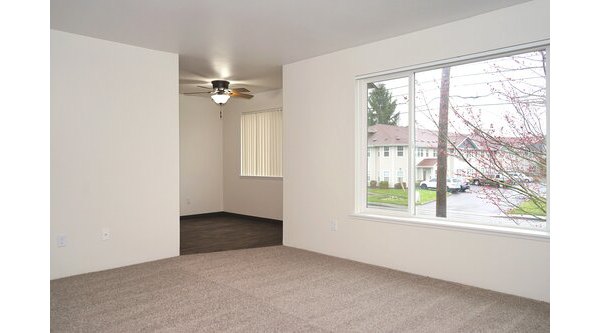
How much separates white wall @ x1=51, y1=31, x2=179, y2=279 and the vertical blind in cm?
273

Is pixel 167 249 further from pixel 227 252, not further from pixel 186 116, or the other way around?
pixel 186 116

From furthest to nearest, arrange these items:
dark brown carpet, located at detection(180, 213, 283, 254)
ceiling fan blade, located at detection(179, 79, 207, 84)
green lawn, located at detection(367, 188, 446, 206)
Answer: ceiling fan blade, located at detection(179, 79, 207, 84) → dark brown carpet, located at detection(180, 213, 283, 254) → green lawn, located at detection(367, 188, 446, 206)

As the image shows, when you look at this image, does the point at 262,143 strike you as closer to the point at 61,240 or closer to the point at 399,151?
the point at 399,151

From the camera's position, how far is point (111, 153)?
411cm

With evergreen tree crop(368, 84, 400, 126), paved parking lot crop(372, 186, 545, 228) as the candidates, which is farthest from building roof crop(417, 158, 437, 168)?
evergreen tree crop(368, 84, 400, 126)

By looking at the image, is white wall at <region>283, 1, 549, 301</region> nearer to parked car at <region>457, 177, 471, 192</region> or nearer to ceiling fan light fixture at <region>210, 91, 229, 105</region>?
parked car at <region>457, 177, 471, 192</region>

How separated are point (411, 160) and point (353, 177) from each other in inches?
27.4

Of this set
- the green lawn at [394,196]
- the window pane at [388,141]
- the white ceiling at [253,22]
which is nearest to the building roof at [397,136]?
the window pane at [388,141]

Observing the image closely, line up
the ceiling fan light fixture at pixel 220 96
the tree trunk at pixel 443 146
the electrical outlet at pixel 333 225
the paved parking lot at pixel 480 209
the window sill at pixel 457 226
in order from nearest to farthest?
the window sill at pixel 457 226 < the paved parking lot at pixel 480 209 < the tree trunk at pixel 443 146 < the electrical outlet at pixel 333 225 < the ceiling fan light fixture at pixel 220 96

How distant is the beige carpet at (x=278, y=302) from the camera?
2611mm

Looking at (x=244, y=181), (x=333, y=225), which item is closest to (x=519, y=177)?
(x=333, y=225)

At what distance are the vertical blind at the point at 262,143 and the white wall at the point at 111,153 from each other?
273 cm

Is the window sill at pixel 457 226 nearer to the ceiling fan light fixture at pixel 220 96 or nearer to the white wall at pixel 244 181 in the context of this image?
the ceiling fan light fixture at pixel 220 96

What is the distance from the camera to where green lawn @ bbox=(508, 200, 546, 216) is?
3166 millimetres
